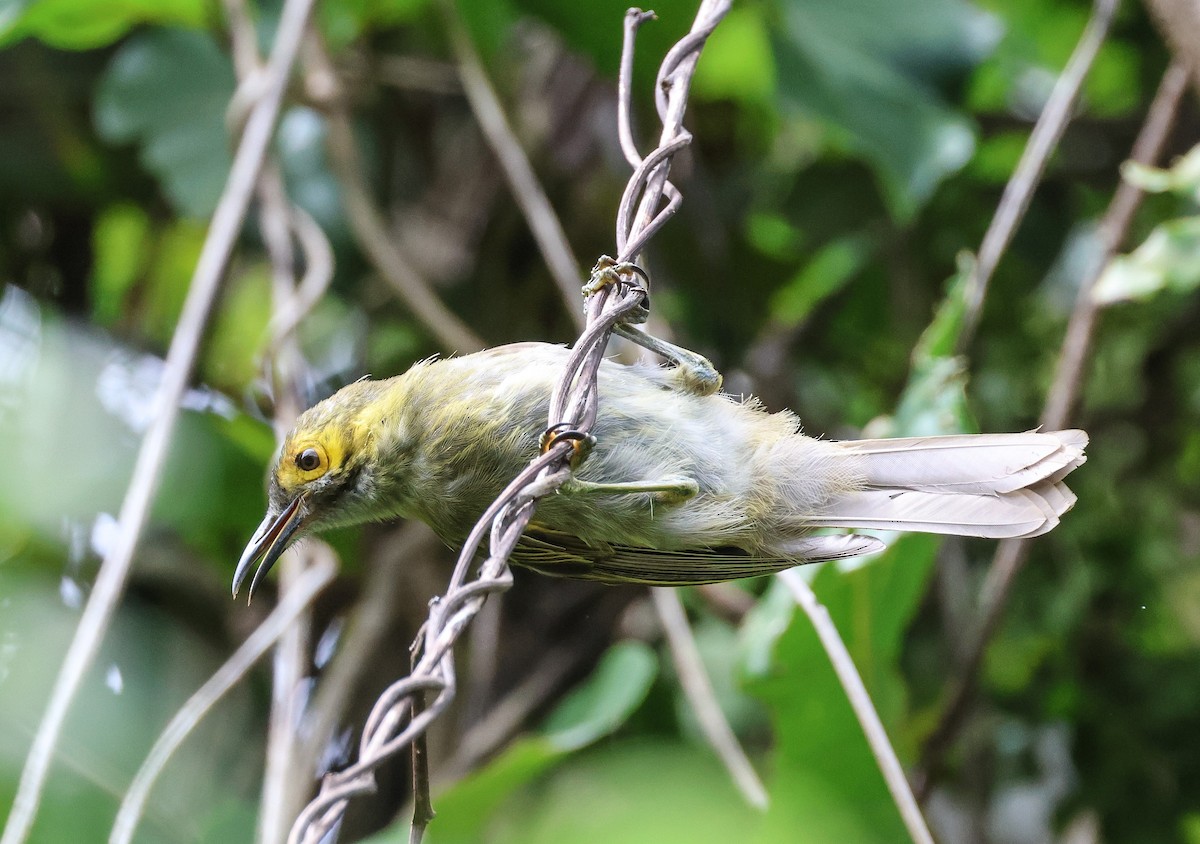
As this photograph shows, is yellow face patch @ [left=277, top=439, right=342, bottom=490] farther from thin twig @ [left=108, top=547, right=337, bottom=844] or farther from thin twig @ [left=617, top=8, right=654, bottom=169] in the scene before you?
thin twig @ [left=617, top=8, right=654, bottom=169]

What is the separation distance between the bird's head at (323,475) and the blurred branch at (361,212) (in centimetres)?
115

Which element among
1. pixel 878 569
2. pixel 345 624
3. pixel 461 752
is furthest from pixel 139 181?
pixel 878 569

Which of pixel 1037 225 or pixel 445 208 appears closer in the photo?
pixel 1037 225

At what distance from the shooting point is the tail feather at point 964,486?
1.99 meters

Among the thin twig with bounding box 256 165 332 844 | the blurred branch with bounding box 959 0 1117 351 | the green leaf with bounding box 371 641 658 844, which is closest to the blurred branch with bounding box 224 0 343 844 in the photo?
the thin twig with bounding box 256 165 332 844

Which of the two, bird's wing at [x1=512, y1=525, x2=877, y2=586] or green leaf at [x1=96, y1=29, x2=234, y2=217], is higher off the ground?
green leaf at [x1=96, y1=29, x2=234, y2=217]

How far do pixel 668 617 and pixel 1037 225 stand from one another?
2061 millimetres

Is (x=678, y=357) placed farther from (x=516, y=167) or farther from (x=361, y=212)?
(x=361, y=212)

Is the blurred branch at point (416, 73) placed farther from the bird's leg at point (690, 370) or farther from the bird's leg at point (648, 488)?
the bird's leg at point (648, 488)

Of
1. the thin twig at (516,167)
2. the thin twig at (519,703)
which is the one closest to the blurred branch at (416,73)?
the thin twig at (516,167)

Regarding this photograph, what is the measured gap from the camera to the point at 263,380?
3352 millimetres

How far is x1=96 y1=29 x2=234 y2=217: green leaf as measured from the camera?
3877mm

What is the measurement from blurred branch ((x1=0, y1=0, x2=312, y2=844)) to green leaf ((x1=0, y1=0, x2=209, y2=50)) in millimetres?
671

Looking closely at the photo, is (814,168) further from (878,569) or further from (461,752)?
(461,752)
